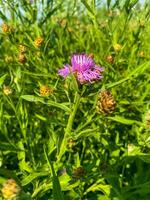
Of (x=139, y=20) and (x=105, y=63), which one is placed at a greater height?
(x=139, y=20)

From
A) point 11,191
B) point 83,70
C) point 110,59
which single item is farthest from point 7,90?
point 11,191

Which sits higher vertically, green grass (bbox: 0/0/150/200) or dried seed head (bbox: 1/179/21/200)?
green grass (bbox: 0/0/150/200)

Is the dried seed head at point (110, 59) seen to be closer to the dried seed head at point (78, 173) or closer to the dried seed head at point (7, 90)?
the dried seed head at point (7, 90)

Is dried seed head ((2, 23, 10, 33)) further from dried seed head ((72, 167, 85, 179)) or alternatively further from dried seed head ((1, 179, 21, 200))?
dried seed head ((1, 179, 21, 200))

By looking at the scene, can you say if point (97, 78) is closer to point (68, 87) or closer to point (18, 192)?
point (68, 87)

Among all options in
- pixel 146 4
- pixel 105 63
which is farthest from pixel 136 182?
pixel 146 4

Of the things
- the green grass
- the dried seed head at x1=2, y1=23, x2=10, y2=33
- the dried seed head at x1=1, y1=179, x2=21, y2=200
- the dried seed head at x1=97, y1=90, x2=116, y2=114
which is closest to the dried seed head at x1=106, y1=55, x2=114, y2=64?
the green grass
